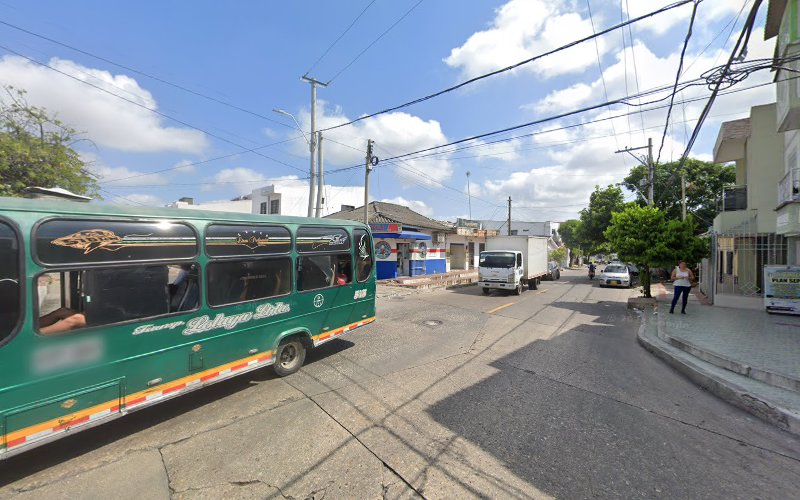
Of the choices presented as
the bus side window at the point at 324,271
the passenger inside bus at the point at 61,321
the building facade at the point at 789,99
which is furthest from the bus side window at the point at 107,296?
the building facade at the point at 789,99

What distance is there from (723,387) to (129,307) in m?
8.07

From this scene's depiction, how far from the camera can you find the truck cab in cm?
1494

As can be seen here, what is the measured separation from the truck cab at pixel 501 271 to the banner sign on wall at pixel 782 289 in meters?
7.96

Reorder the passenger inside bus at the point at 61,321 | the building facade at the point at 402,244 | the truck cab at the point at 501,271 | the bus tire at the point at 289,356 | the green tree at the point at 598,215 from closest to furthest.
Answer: the passenger inside bus at the point at 61,321, the bus tire at the point at 289,356, the truck cab at the point at 501,271, the building facade at the point at 402,244, the green tree at the point at 598,215

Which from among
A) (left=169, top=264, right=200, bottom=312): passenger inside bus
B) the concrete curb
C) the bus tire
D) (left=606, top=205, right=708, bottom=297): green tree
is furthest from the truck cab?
(left=169, top=264, right=200, bottom=312): passenger inside bus

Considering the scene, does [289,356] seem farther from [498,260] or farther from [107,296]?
[498,260]

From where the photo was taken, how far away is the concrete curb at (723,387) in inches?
155

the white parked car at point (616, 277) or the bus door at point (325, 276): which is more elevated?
the bus door at point (325, 276)

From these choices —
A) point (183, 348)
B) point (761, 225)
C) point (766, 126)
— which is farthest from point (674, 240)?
point (183, 348)

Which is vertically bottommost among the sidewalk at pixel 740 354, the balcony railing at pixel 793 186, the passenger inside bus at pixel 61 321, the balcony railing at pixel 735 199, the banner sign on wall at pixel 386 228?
the sidewalk at pixel 740 354

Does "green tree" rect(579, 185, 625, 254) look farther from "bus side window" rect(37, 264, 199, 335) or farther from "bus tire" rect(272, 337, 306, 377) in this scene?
"bus side window" rect(37, 264, 199, 335)

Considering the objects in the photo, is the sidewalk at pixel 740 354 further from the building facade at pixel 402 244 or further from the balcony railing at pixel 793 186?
the building facade at pixel 402 244

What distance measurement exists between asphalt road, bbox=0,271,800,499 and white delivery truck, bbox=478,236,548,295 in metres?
8.99

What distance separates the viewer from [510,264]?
15.2 metres
